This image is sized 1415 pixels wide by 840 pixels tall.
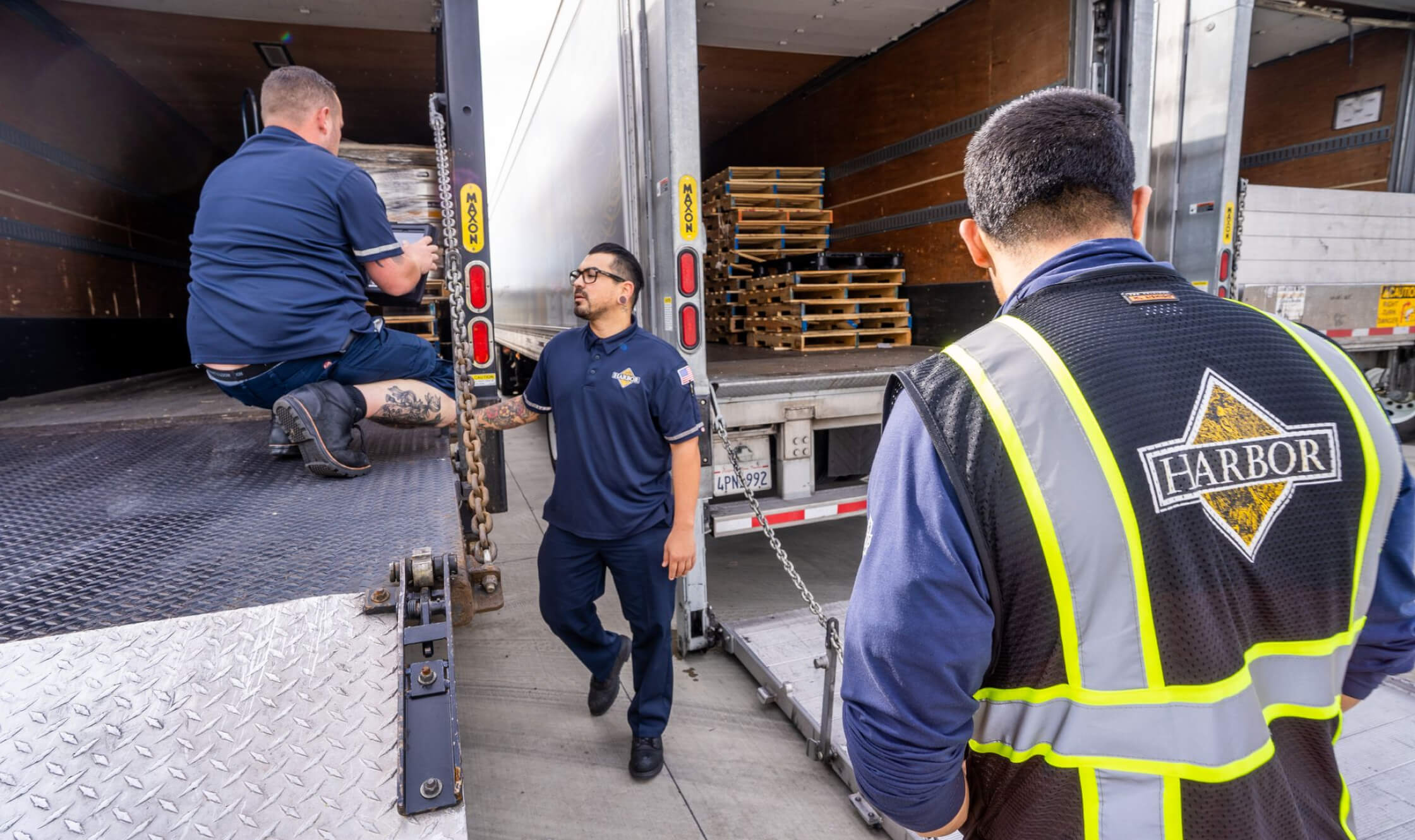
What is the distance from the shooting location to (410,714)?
1.32 m

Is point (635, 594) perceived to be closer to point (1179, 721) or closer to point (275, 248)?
point (275, 248)

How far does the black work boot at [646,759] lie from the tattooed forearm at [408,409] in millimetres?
1527

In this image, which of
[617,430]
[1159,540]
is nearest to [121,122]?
[617,430]

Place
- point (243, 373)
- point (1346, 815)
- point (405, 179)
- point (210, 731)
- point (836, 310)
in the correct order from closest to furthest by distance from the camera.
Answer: point (1346, 815), point (210, 731), point (243, 373), point (405, 179), point (836, 310)

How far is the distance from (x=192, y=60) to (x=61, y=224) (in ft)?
5.37

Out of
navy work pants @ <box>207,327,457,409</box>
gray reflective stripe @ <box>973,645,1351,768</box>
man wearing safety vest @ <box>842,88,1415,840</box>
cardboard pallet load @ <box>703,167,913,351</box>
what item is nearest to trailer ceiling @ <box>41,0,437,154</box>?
navy work pants @ <box>207,327,457,409</box>

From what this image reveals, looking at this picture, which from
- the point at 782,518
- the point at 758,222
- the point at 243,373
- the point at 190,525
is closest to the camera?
the point at 190,525

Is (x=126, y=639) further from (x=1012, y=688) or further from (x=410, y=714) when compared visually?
(x=1012, y=688)

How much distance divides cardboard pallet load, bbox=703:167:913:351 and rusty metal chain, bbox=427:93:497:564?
10.1ft

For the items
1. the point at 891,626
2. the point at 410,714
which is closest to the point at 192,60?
the point at 410,714

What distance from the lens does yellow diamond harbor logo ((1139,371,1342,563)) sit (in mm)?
965

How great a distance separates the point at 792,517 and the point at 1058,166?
278 centimetres

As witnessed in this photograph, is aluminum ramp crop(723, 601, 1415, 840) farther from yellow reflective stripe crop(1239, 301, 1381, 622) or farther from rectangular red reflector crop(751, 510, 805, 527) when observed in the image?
yellow reflective stripe crop(1239, 301, 1381, 622)

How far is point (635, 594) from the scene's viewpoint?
300cm
